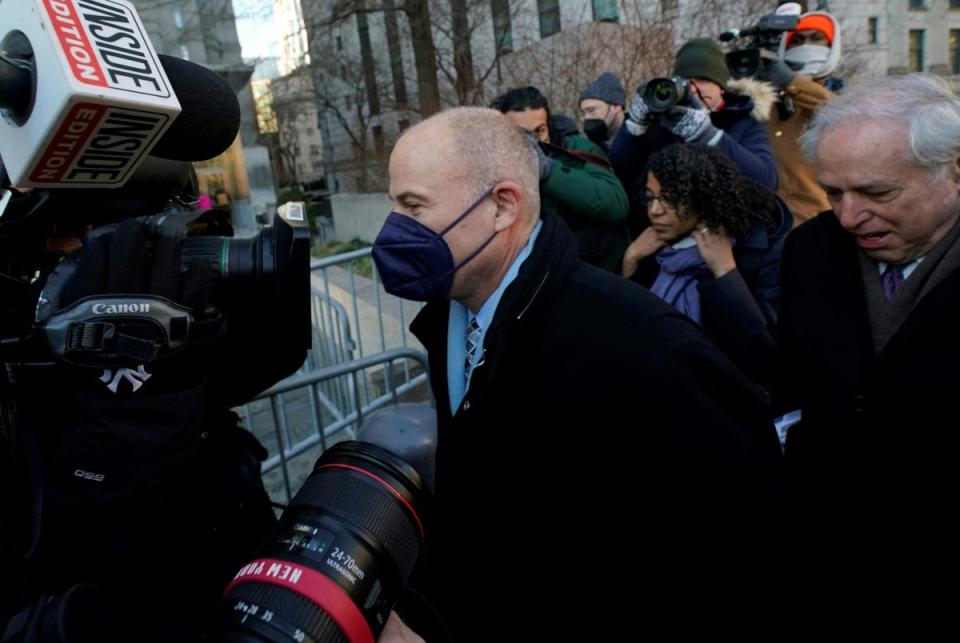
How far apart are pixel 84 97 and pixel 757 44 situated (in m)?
2.95

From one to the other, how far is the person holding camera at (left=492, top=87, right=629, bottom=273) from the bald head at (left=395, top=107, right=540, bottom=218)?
107cm

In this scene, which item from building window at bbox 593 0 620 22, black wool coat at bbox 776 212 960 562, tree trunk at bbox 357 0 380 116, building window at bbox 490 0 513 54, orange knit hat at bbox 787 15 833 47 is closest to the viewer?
black wool coat at bbox 776 212 960 562

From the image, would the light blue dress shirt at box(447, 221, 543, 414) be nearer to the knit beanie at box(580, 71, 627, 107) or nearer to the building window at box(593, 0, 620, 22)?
the knit beanie at box(580, 71, 627, 107)

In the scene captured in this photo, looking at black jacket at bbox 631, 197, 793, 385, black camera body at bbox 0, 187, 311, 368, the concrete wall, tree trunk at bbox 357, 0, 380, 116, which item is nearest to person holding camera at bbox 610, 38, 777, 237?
black jacket at bbox 631, 197, 793, 385

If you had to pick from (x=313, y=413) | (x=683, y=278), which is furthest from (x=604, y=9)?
(x=683, y=278)

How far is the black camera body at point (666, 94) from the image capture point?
269cm

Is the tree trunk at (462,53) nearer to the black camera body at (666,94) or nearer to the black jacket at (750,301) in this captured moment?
the black camera body at (666,94)

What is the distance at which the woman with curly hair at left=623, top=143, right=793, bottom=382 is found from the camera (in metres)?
2.30

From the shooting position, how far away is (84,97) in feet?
3.10

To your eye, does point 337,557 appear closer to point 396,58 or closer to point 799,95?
point 799,95

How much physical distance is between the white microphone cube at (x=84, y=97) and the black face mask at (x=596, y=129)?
2.78m

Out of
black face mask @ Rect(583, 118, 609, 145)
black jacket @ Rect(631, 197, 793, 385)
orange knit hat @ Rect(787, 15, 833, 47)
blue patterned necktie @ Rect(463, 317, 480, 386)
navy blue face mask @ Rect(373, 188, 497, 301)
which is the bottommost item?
black jacket @ Rect(631, 197, 793, 385)

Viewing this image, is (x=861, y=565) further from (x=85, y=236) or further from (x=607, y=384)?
(x=85, y=236)

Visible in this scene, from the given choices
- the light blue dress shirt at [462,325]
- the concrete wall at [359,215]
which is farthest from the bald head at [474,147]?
the concrete wall at [359,215]
